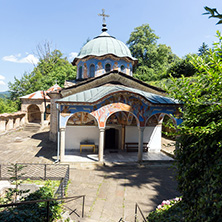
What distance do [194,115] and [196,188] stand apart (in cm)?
122

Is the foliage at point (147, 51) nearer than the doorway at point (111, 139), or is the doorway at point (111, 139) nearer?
the doorway at point (111, 139)

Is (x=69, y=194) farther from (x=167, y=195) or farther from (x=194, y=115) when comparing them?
(x=194, y=115)

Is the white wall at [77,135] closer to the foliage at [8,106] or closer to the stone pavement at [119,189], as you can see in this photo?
the stone pavement at [119,189]

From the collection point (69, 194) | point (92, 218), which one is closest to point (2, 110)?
point (69, 194)

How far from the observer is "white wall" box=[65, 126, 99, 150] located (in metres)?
12.6

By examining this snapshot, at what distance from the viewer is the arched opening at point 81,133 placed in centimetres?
1236

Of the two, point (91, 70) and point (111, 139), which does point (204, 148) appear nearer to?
point (111, 139)

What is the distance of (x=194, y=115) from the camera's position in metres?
2.80

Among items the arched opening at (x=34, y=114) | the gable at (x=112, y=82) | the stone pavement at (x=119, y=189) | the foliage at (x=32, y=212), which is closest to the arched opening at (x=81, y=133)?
the gable at (x=112, y=82)

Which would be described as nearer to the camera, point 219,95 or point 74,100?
point 219,95

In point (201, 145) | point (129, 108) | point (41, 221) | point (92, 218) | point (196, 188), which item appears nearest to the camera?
point (201, 145)

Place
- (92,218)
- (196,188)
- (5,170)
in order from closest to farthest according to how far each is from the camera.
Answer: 1. (196,188)
2. (92,218)
3. (5,170)

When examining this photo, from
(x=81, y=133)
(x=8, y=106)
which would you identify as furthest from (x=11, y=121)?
(x=81, y=133)

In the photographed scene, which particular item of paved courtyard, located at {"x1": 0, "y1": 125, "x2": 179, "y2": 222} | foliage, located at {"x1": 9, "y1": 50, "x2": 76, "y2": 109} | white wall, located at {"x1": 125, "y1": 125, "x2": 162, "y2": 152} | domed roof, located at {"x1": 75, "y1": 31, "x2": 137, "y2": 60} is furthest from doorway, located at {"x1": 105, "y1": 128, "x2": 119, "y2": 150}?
foliage, located at {"x1": 9, "y1": 50, "x2": 76, "y2": 109}
